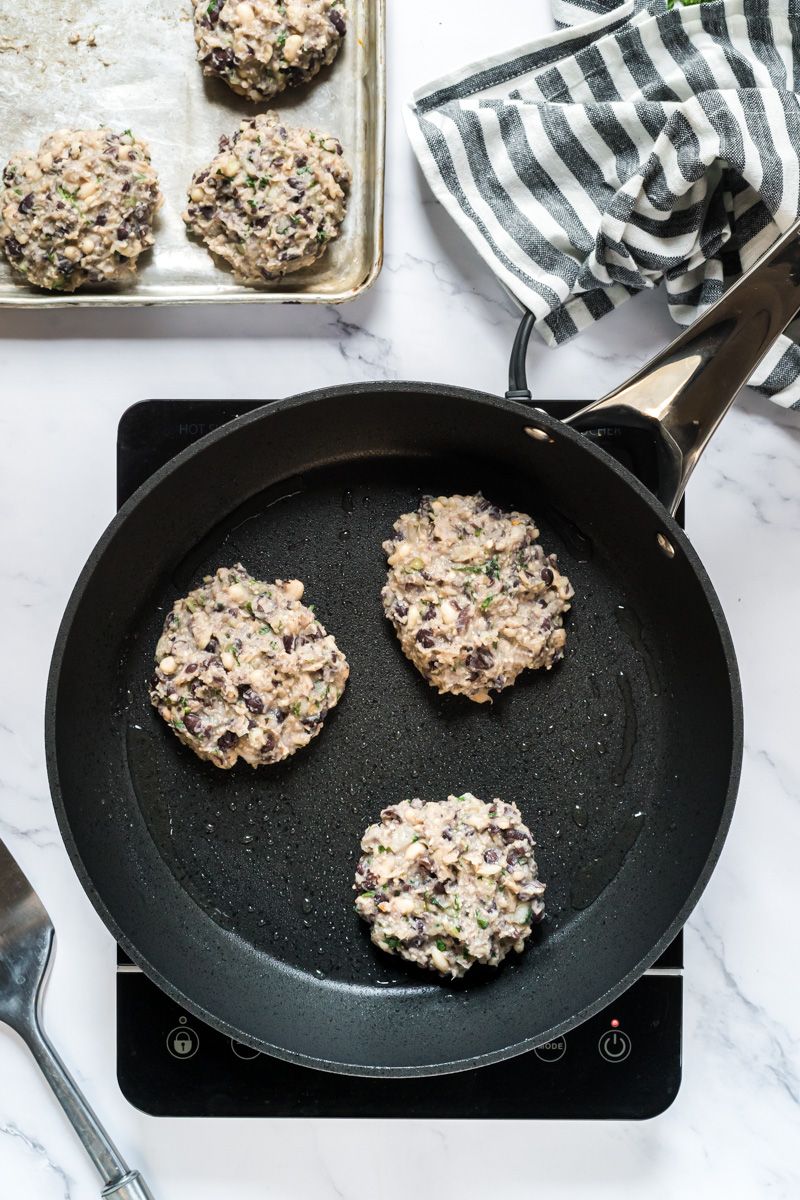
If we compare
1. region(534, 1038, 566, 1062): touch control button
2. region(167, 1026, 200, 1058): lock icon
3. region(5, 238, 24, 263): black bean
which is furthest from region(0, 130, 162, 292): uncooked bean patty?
region(534, 1038, 566, 1062): touch control button

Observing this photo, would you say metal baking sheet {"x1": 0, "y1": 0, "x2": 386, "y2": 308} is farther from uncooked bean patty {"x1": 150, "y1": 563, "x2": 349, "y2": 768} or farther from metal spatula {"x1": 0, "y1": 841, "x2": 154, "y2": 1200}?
A: metal spatula {"x1": 0, "y1": 841, "x2": 154, "y2": 1200}

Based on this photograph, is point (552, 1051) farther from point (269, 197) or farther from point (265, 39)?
point (265, 39)

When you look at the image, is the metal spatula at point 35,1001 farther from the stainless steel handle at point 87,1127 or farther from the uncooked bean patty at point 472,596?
the uncooked bean patty at point 472,596

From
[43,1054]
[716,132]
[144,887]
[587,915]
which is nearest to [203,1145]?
[43,1054]

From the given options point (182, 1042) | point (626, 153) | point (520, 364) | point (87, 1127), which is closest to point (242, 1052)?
point (182, 1042)

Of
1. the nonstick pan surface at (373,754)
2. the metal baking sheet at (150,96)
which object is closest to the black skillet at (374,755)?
the nonstick pan surface at (373,754)

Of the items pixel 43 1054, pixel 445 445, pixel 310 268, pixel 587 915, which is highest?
pixel 310 268

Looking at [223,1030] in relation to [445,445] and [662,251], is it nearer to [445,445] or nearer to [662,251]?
[445,445]
